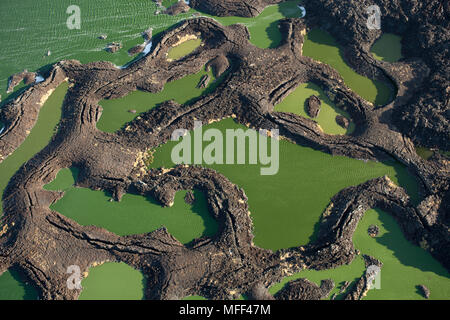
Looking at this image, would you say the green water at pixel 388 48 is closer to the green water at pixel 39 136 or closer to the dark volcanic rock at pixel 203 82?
the dark volcanic rock at pixel 203 82

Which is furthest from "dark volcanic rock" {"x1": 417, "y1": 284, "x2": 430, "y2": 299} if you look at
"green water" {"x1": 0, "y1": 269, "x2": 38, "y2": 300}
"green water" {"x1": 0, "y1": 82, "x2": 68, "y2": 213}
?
"green water" {"x1": 0, "y1": 82, "x2": 68, "y2": 213}

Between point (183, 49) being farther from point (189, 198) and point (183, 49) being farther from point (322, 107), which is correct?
point (189, 198)

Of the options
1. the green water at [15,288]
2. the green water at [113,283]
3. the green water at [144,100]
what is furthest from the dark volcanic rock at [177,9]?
Answer: the green water at [15,288]

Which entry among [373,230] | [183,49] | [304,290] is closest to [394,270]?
[373,230]

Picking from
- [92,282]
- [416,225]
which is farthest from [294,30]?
[92,282]

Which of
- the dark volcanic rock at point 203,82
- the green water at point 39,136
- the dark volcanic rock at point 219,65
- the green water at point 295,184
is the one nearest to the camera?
the green water at point 295,184
